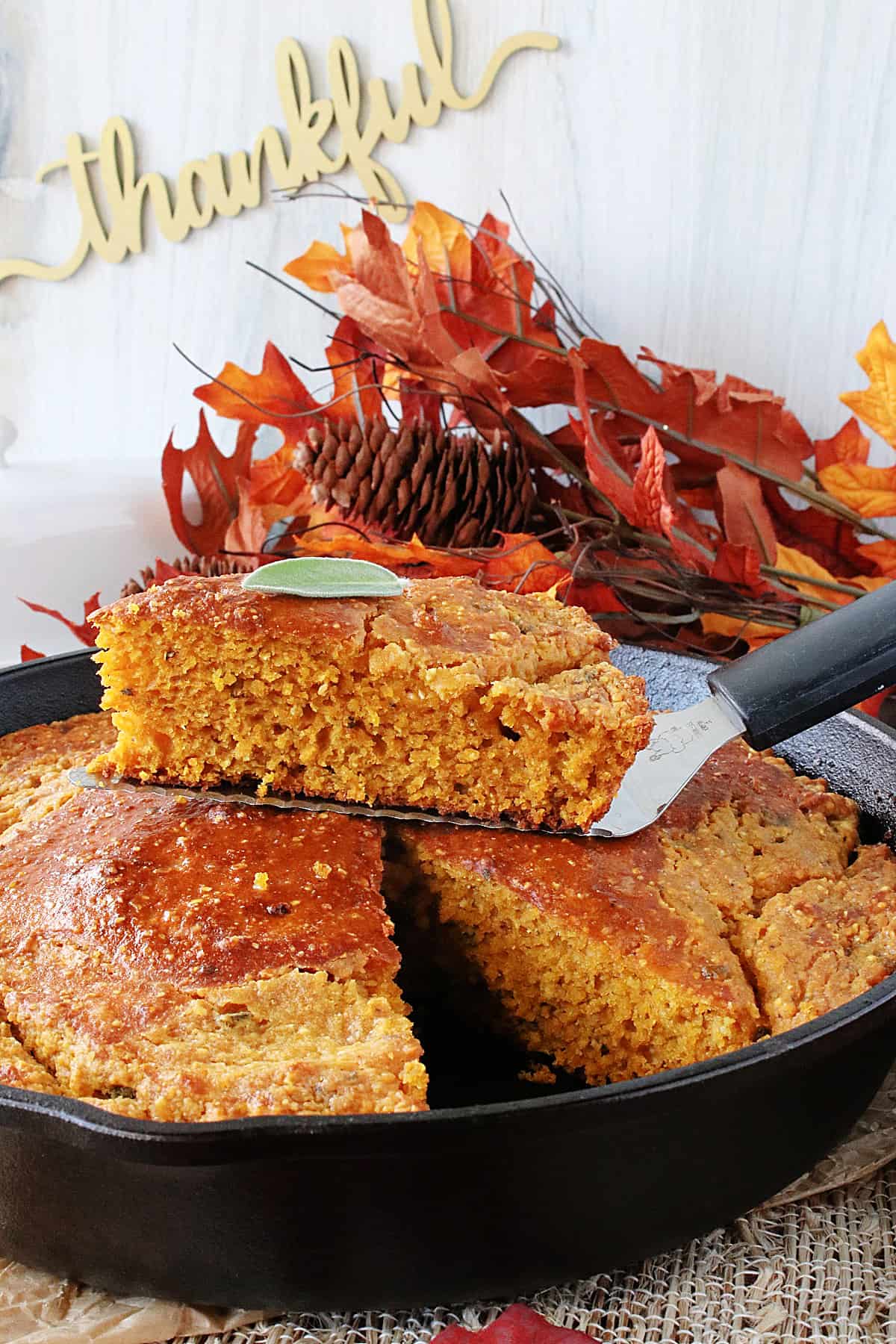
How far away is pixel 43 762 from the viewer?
7.86 ft

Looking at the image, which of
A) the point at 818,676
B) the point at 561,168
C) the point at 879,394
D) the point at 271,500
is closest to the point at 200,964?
the point at 818,676

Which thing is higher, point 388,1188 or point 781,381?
point 781,381

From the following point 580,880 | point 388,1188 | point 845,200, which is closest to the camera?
point 388,1188

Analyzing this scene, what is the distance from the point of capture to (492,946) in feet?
6.78

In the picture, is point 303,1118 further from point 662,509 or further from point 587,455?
point 587,455

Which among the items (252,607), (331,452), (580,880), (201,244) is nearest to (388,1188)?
(580,880)

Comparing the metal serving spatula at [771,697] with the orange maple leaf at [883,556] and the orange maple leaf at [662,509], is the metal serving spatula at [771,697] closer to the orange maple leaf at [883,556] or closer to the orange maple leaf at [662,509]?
the orange maple leaf at [662,509]

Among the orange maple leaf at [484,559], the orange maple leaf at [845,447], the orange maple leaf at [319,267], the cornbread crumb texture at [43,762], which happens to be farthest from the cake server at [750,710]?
the orange maple leaf at [319,267]

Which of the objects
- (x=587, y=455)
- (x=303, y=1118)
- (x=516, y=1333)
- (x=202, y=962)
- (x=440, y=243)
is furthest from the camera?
(x=440, y=243)

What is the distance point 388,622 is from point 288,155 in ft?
7.19

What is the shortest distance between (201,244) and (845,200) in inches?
75.2

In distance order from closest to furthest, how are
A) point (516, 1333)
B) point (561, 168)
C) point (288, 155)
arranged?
1. point (516, 1333)
2. point (561, 168)
3. point (288, 155)

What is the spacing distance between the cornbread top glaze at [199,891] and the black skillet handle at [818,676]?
666 millimetres

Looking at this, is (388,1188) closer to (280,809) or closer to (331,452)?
(280,809)
